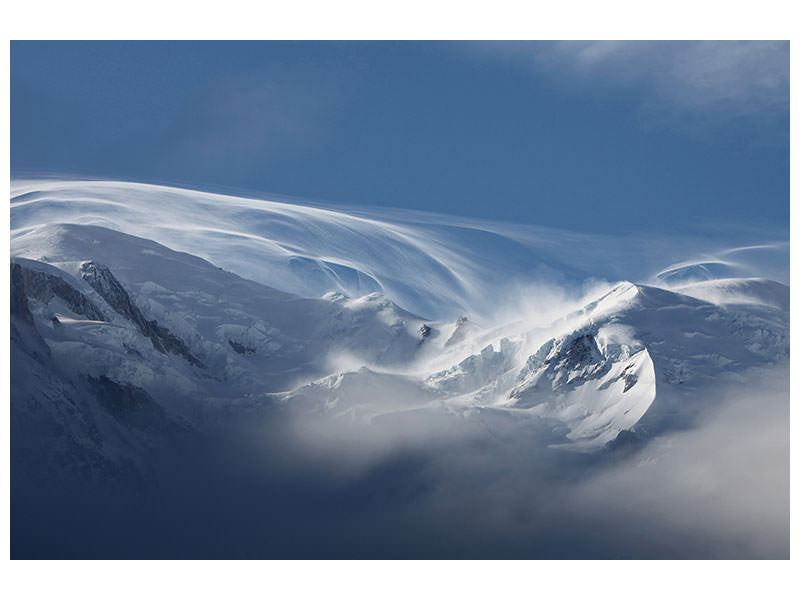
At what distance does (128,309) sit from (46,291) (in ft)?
28.6

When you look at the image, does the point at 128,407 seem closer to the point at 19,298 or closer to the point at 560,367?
the point at 19,298

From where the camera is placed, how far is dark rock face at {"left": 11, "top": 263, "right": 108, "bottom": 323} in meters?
66.1

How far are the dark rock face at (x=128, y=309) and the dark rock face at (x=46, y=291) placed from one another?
6.24ft

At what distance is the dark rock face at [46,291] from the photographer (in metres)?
66.1

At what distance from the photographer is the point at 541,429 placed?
2849 inches

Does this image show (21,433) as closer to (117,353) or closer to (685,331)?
(117,353)

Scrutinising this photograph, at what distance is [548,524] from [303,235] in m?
24.3

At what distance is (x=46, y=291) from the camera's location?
237ft

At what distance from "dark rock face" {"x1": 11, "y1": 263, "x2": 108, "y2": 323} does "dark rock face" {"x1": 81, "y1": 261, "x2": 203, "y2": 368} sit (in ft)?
6.24

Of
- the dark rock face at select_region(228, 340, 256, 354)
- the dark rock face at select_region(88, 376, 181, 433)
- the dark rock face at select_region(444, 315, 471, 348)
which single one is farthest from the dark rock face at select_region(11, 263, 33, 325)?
the dark rock face at select_region(444, 315, 471, 348)

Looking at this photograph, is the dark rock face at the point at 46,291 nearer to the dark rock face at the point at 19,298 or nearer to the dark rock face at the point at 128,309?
the dark rock face at the point at 19,298

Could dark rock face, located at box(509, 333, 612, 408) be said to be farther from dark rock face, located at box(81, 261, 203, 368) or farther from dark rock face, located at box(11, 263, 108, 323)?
dark rock face, located at box(11, 263, 108, 323)

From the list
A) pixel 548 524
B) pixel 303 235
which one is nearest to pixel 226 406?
pixel 303 235

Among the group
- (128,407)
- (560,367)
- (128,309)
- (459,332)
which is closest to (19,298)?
(128,407)
